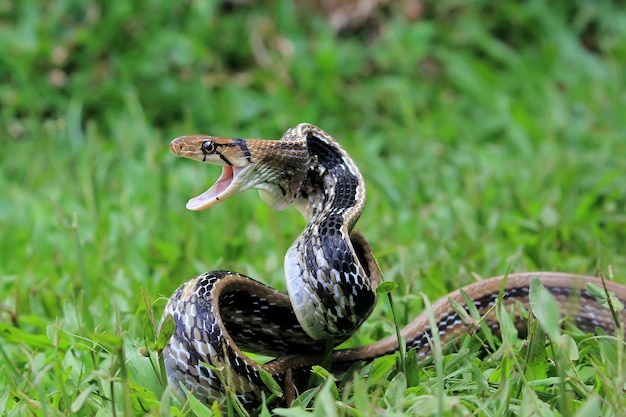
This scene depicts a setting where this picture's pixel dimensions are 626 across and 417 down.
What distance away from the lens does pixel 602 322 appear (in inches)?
143

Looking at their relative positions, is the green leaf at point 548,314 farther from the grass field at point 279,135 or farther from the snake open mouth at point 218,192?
the snake open mouth at point 218,192

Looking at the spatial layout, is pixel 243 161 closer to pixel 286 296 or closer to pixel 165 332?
pixel 286 296

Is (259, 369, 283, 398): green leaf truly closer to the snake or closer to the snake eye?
the snake

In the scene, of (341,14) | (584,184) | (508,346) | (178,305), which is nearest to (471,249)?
(584,184)

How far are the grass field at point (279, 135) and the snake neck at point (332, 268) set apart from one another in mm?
244

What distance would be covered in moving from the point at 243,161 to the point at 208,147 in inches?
4.7

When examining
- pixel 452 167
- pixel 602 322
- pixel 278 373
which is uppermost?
pixel 278 373

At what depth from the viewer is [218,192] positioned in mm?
2918

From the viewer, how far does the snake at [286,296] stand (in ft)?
9.10

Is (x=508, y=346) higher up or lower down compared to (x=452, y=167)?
higher up

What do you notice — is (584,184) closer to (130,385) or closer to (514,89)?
(514,89)

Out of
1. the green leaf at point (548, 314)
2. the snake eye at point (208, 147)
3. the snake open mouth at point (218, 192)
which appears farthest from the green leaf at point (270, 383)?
the green leaf at point (548, 314)

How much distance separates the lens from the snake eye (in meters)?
2.90

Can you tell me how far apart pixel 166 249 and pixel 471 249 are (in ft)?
4.99
